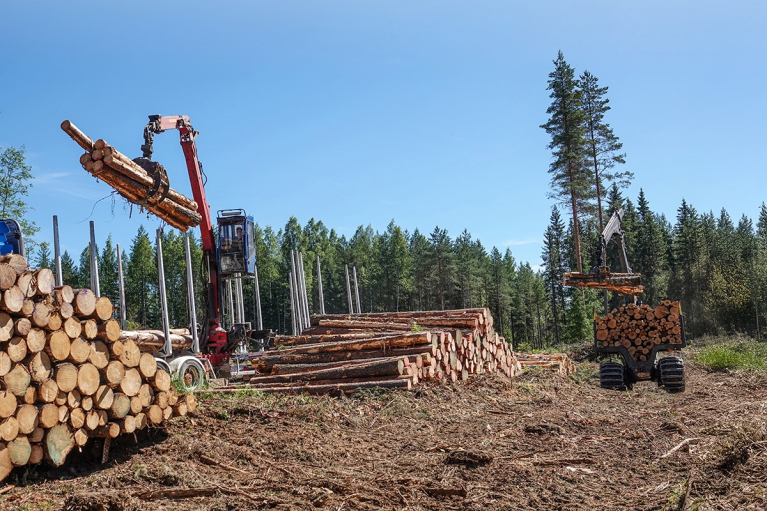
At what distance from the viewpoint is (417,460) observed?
692 centimetres

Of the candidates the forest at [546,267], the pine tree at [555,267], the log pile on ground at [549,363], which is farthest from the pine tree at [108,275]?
the log pile on ground at [549,363]

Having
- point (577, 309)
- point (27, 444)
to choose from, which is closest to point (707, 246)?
point (577, 309)

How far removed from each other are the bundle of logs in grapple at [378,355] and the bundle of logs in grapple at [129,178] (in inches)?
136

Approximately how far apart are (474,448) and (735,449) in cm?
261

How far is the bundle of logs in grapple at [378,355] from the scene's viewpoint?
10805 mm

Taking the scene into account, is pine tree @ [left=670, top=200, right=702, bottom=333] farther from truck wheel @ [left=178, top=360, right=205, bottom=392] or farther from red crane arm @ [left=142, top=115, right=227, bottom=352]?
truck wheel @ [left=178, top=360, right=205, bottom=392]

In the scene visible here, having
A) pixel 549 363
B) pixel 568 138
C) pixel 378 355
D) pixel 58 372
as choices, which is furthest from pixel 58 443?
pixel 568 138

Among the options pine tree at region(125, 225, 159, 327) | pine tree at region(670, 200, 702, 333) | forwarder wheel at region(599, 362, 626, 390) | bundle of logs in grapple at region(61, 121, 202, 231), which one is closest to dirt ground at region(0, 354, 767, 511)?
bundle of logs in grapple at region(61, 121, 202, 231)

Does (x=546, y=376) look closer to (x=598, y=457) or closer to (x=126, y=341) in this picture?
(x=598, y=457)

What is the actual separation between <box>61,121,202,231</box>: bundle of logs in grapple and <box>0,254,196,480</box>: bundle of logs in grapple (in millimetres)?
4496

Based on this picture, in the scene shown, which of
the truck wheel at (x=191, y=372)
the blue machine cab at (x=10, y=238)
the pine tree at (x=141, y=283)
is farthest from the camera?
the pine tree at (x=141, y=283)

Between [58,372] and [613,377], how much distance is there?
12566 millimetres

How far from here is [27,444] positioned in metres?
5.81

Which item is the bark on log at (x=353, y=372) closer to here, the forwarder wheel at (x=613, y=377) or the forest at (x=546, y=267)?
the forwarder wheel at (x=613, y=377)
